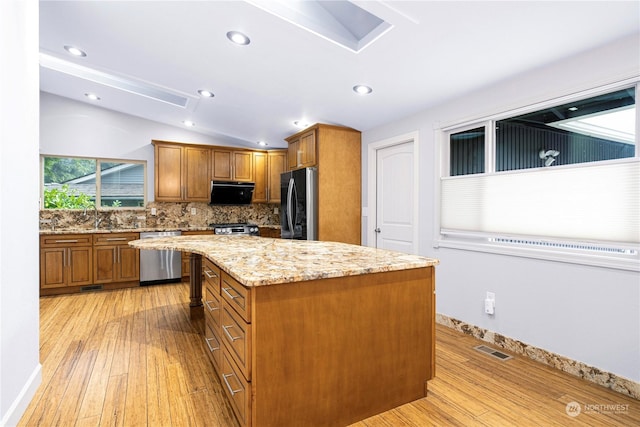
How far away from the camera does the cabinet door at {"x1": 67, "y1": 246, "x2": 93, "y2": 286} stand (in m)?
4.50

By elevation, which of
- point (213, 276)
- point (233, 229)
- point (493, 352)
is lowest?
point (493, 352)

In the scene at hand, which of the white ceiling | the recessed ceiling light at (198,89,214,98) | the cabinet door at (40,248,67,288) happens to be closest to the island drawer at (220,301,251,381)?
the white ceiling

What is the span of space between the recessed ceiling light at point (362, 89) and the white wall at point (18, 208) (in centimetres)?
247

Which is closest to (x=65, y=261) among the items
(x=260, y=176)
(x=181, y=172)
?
(x=181, y=172)

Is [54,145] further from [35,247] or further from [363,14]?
[363,14]

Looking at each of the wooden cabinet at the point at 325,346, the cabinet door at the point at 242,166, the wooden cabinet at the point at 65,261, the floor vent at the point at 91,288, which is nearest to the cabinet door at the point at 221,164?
the cabinet door at the point at 242,166

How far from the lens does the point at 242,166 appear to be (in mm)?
5938

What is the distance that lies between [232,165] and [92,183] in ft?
7.41

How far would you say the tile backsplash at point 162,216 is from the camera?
499 cm

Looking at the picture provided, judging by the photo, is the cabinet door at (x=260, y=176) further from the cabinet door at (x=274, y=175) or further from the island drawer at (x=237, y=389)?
A: the island drawer at (x=237, y=389)

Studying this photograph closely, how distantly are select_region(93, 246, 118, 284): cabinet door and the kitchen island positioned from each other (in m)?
3.55

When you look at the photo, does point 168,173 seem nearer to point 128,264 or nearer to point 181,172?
point 181,172

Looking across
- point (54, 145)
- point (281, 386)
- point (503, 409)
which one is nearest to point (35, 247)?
point (281, 386)

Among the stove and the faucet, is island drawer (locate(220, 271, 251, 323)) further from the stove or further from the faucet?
the faucet
